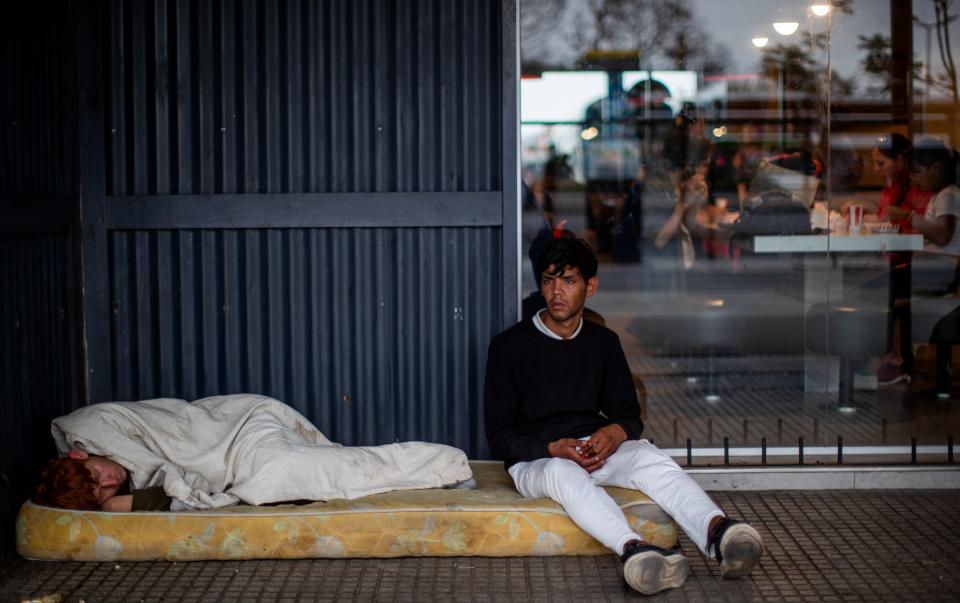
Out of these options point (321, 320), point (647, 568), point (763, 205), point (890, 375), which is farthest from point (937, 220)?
point (647, 568)

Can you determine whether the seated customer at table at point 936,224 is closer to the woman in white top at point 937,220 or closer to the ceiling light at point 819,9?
the woman in white top at point 937,220

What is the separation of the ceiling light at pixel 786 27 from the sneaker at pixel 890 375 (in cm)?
265

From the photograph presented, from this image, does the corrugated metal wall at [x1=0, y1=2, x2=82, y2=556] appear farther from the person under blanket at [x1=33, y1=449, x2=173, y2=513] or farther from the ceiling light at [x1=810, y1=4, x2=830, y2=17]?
the ceiling light at [x1=810, y1=4, x2=830, y2=17]

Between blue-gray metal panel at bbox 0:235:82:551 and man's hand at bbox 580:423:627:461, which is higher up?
blue-gray metal panel at bbox 0:235:82:551

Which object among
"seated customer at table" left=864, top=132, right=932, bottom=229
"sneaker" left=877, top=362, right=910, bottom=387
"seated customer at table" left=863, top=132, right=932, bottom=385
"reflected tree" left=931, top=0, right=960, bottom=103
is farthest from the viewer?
"reflected tree" left=931, top=0, right=960, bottom=103

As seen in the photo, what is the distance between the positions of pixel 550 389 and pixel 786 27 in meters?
5.01

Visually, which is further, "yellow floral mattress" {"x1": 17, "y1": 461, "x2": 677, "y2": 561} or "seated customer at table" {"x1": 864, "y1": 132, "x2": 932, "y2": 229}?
"seated customer at table" {"x1": 864, "y1": 132, "x2": 932, "y2": 229}

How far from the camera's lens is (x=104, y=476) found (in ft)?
15.2

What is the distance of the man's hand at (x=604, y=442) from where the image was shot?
4.67m

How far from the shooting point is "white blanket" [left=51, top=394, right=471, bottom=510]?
4719mm

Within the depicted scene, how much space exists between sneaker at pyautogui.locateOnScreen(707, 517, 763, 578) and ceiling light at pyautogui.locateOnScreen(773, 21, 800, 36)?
553cm

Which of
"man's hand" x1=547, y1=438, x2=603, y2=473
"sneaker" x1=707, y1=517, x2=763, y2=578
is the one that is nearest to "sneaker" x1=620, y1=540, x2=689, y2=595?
"sneaker" x1=707, y1=517, x2=763, y2=578

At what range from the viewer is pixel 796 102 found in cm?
961

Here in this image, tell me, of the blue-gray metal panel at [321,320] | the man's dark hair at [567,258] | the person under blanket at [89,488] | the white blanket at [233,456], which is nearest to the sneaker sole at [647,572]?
the white blanket at [233,456]
